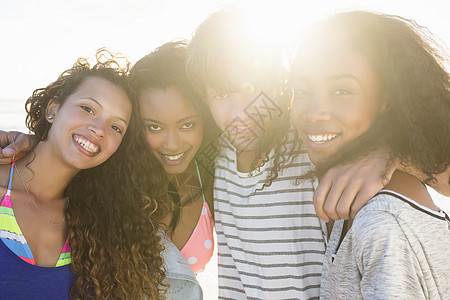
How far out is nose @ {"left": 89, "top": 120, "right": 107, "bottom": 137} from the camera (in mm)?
2660

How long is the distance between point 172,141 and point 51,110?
0.86m

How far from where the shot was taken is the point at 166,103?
290cm

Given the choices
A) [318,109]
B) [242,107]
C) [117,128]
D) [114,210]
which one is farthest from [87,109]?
[318,109]

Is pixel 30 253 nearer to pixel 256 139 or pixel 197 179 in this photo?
pixel 197 179

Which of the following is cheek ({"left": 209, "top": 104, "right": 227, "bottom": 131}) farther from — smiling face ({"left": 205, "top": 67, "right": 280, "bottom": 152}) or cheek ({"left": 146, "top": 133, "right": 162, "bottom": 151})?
cheek ({"left": 146, "top": 133, "right": 162, "bottom": 151})

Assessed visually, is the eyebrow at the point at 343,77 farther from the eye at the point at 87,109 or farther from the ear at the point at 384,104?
the eye at the point at 87,109

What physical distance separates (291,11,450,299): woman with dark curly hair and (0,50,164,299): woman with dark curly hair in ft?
4.26

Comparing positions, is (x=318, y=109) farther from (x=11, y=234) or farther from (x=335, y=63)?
(x=11, y=234)

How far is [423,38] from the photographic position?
2.03 metres

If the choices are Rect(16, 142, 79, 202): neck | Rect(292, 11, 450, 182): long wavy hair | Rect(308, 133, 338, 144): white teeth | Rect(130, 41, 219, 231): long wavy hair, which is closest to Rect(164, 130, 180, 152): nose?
Rect(130, 41, 219, 231): long wavy hair

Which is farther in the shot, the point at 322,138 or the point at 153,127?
the point at 153,127

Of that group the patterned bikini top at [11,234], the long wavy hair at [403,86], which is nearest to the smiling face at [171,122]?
the patterned bikini top at [11,234]

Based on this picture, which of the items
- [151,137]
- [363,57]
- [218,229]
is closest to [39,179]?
[151,137]

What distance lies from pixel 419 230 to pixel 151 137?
6.38ft
